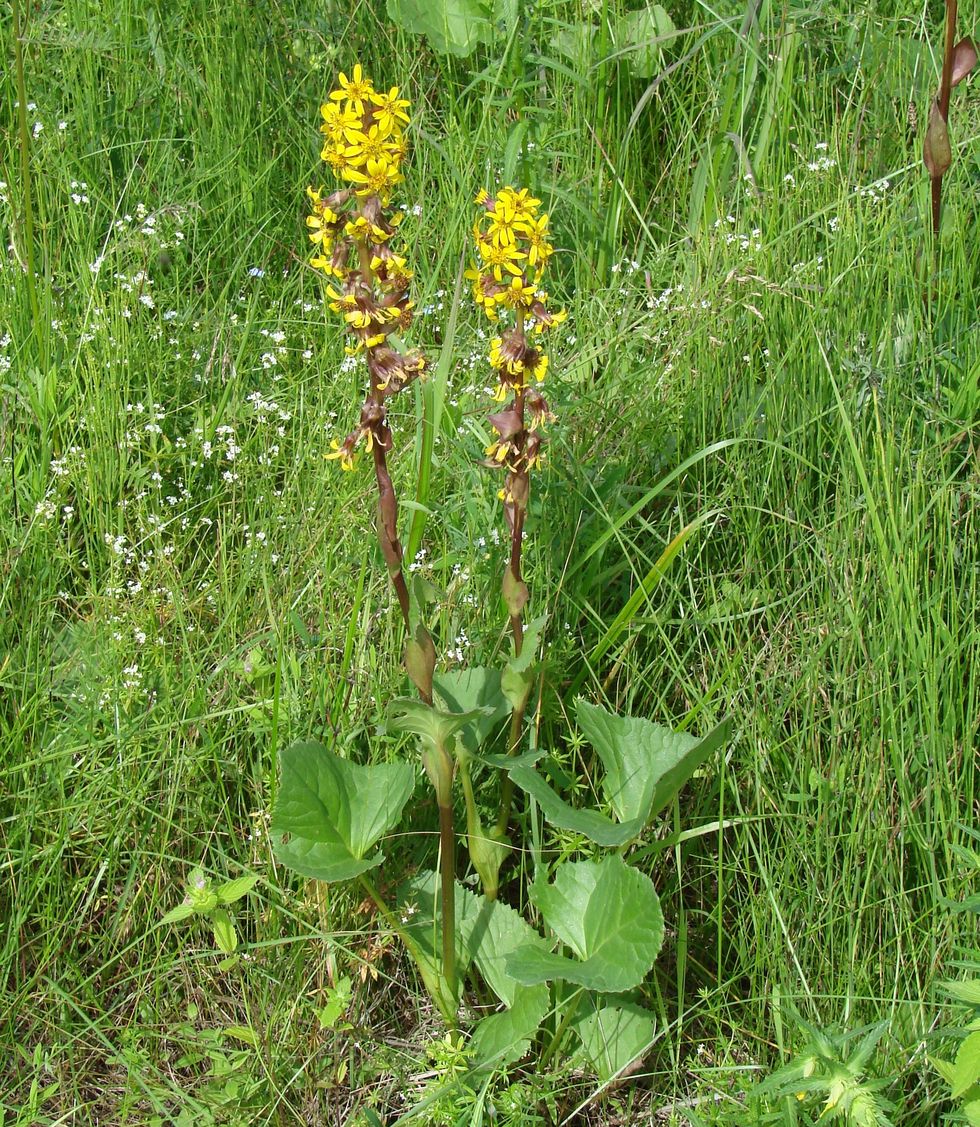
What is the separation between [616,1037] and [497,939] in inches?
9.6

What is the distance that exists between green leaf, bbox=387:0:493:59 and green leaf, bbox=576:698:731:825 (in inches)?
80.9

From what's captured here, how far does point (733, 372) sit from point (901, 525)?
0.62 metres

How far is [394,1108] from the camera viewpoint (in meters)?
1.89

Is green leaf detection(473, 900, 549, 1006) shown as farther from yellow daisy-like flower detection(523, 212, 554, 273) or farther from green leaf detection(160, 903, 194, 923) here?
yellow daisy-like flower detection(523, 212, 554, 273)

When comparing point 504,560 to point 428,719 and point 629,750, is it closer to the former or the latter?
point 629,750

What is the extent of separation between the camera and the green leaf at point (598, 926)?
5.40 ft

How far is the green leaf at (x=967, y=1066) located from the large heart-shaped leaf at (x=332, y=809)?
82 centimetres

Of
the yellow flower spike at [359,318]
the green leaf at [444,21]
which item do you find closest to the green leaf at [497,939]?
the yellow flower spike at [359,318]

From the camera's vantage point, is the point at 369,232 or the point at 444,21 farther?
the point at 444,21

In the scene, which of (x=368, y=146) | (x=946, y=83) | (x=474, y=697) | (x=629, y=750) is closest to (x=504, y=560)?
(x=474, y=697)

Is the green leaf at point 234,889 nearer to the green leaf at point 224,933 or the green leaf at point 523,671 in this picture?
the green leaf at point 224,933

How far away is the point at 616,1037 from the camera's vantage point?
184cm

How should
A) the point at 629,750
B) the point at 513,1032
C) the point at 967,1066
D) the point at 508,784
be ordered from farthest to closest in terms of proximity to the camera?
1. the point at 508,784
2. the point at 629,750
3. the point at 513,1032
4. the point at 967,1066

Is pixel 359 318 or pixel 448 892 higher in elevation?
pixel 359 318
